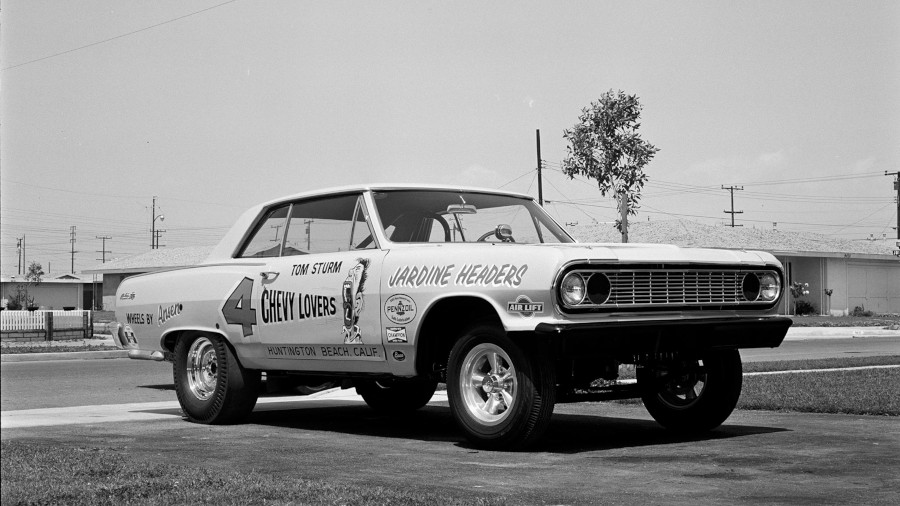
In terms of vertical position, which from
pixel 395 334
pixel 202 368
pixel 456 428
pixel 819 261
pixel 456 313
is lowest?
pixel 456 428

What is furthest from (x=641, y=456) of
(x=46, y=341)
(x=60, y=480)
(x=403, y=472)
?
(x=46, y=341)

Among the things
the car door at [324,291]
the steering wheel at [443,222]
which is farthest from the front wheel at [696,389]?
the car door at [324,291]

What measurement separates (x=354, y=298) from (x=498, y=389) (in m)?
1.45

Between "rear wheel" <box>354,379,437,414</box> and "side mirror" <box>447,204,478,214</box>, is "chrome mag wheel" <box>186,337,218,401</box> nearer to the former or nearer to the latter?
"rear wheel" <box>354,379,437,414</box>

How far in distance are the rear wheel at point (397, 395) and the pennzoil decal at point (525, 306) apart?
3088 mm

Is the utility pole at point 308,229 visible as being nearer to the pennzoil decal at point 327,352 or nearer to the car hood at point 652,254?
the pennzoil decal at point 327,352

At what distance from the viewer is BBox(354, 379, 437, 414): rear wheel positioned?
33.1ft

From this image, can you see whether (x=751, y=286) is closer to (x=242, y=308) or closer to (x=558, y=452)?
Answer: (x=558, y=452)

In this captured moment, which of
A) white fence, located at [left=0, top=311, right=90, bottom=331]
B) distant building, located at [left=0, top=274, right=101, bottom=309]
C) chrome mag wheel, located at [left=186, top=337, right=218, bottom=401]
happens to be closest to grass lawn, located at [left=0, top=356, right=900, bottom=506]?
chrome mag wheel, located at [left=186, top=337, right=218, bottom=401]

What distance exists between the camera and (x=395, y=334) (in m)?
7.85

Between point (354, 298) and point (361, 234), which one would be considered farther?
point (361, 234)

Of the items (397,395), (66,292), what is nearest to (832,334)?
(397,395)

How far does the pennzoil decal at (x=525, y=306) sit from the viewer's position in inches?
274

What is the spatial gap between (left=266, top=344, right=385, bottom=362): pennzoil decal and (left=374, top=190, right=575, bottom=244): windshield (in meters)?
0.88
